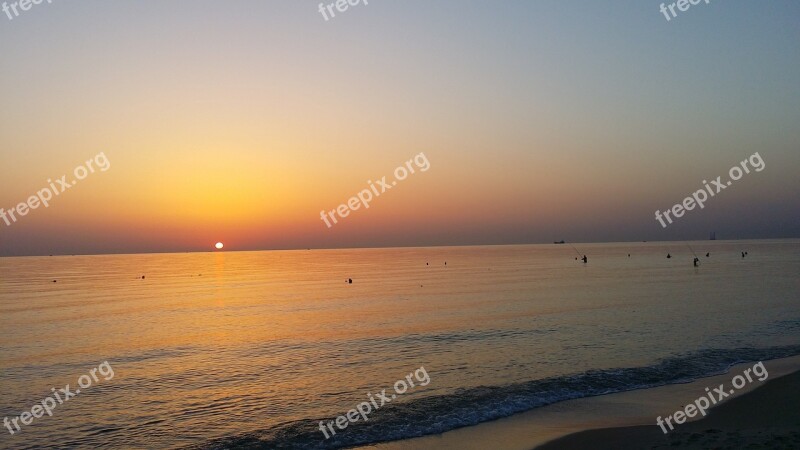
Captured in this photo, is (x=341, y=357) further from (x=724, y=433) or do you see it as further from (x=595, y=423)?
(x=724, y=433)

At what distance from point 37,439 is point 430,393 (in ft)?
46.2

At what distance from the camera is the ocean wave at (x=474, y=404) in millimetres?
16906

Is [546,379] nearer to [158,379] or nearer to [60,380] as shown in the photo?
[158,379]

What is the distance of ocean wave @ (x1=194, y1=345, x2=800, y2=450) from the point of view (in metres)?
16.9

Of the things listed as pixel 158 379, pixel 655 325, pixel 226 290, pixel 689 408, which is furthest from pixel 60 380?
Result: pixel 226 290

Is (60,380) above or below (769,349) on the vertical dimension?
above

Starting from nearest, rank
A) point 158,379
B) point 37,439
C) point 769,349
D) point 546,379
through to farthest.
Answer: point 37,439 < point 546,379 < point 158,379 < point 769,349

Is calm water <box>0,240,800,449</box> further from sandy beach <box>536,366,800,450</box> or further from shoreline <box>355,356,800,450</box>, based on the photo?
sandy beach <box>536,366,800,450</box>

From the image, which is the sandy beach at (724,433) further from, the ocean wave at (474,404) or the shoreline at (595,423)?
the ocean wave at (474,404)

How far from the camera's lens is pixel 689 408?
18.4 metres

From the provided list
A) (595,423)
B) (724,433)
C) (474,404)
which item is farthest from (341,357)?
(724,433)

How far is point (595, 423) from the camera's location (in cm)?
1750

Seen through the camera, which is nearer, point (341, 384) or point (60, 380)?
point (341, 384)

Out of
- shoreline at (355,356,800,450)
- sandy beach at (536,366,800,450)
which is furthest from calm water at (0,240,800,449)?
sandy beach at (536,366,800,450)
